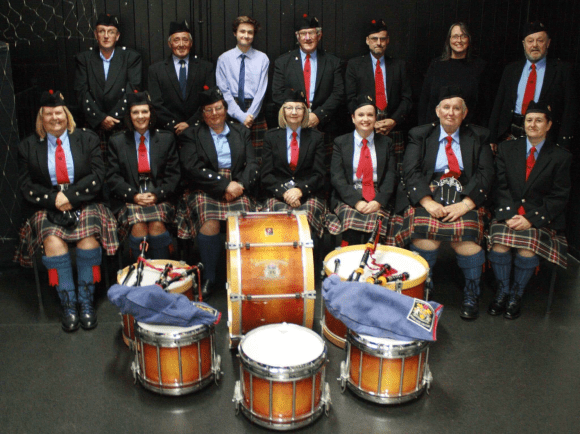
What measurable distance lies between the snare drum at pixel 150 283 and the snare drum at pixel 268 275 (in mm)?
273

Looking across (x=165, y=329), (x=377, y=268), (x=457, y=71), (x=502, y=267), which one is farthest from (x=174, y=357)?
(x=457, y=71)

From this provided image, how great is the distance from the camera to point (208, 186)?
4.08 m

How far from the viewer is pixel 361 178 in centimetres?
409

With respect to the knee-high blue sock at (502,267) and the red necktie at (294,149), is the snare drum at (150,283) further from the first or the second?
the knee-high blue sock at (502,267)

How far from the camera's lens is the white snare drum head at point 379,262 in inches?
126

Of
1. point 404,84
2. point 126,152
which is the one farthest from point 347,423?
point 404,84

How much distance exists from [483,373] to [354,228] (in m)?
1.23

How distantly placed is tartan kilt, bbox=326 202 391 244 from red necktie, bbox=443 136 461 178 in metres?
Result: 0.50

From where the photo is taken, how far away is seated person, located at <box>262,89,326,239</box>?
4.11m

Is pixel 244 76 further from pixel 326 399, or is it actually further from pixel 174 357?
pixel 326 399

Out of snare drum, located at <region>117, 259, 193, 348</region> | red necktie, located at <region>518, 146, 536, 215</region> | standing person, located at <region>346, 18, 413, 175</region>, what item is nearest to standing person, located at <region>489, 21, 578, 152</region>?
red necktie, located at <region>518, 146, 536, 215</region>

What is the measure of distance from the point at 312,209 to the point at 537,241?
145cm

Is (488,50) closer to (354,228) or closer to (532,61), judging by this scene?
(532,61)

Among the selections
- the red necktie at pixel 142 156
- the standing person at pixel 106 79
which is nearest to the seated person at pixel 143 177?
the red necktie at pixel 142 156
